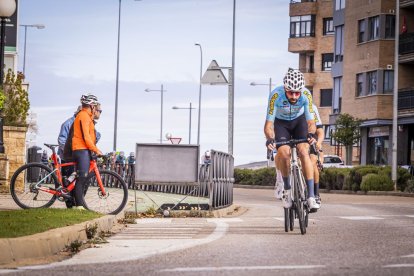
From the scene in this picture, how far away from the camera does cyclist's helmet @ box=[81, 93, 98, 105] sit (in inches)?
714

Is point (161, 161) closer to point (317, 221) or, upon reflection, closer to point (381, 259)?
point (317, 221)

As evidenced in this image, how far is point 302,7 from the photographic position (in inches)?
3848

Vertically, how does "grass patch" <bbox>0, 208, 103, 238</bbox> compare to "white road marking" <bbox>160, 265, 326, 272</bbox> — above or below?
above

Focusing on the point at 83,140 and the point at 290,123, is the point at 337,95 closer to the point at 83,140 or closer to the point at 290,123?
the point at 83,140

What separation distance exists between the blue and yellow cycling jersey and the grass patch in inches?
113

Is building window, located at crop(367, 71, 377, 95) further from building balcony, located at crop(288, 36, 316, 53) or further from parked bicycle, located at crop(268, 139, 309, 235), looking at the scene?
parked bicycle, located at crop(268, 139, 309, 235)

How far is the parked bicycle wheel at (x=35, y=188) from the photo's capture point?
62.6 feet

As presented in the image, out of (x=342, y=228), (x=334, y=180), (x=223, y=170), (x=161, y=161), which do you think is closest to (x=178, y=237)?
(x=342, y=228)

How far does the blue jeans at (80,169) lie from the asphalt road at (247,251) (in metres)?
1.18

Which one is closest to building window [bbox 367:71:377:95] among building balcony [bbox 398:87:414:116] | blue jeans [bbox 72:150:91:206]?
building balcony [bbox 398:87:414:116]

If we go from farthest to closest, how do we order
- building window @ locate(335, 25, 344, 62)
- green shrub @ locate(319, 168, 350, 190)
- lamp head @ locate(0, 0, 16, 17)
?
building window @ locate(335, 25, 344, 62), green shrub @ locate(319, 168, 350, 190), lamp head @ locate(0, 0, 16, 17)

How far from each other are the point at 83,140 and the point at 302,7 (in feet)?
Answer: 265

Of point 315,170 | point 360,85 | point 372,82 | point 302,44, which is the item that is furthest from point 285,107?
point 302,44

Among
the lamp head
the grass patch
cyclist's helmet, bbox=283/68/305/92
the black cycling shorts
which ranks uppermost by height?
the lamp head
